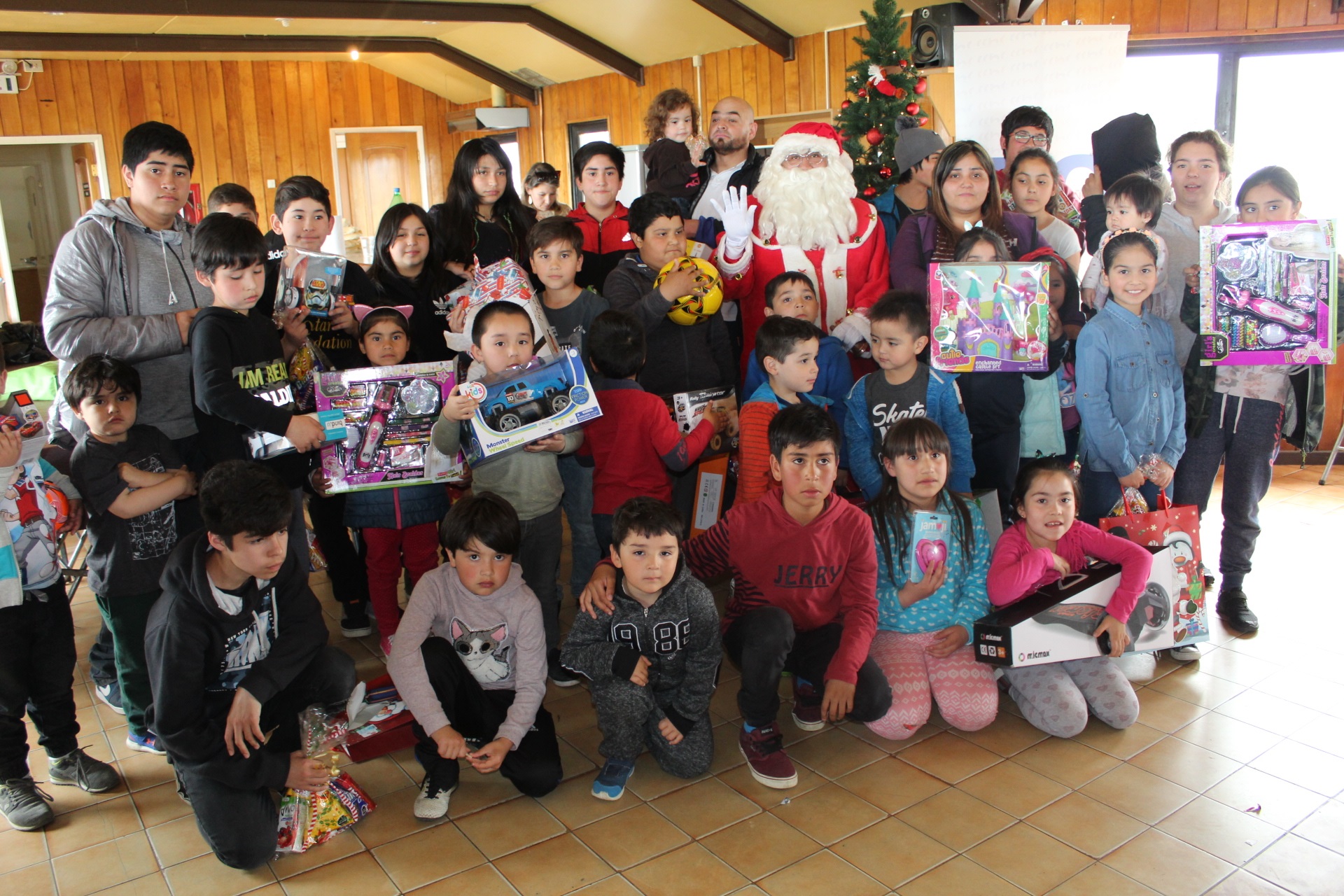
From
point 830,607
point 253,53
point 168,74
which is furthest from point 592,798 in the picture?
point 168,74

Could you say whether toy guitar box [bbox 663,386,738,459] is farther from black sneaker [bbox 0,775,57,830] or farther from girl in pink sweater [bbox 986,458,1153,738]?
black sneaker [bbox 0,775,57,830]

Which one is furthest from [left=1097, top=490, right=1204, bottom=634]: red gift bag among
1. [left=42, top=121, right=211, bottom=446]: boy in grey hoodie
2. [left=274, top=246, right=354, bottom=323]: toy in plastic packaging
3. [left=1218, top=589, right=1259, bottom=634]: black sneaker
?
[left=42, top=121, right=211, bottom=446]: boy in grey hoodie

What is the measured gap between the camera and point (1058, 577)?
9.62 ft

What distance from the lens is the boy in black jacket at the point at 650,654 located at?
8.16 ft

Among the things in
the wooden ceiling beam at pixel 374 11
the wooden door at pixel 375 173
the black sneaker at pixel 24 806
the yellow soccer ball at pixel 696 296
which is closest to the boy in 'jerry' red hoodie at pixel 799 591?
the yellow soccer ball at pixel 696 296

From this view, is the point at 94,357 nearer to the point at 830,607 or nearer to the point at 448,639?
the point at 448,639

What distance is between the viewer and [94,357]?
2572 millimetres

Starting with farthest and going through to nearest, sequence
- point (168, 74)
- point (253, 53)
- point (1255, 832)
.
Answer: point (168, 74), point (253, 53), point (1255, 832)

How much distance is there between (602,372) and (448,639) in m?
0.99

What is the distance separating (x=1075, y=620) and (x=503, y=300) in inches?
77.5

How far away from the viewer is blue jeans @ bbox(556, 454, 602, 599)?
10.8 ft

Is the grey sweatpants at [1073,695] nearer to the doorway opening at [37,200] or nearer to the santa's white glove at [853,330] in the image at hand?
the santa's white glove at [853,330]

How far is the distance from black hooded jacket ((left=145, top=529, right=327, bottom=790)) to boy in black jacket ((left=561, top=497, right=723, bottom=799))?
70cm

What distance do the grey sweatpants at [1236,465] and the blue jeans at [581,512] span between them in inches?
85.1
